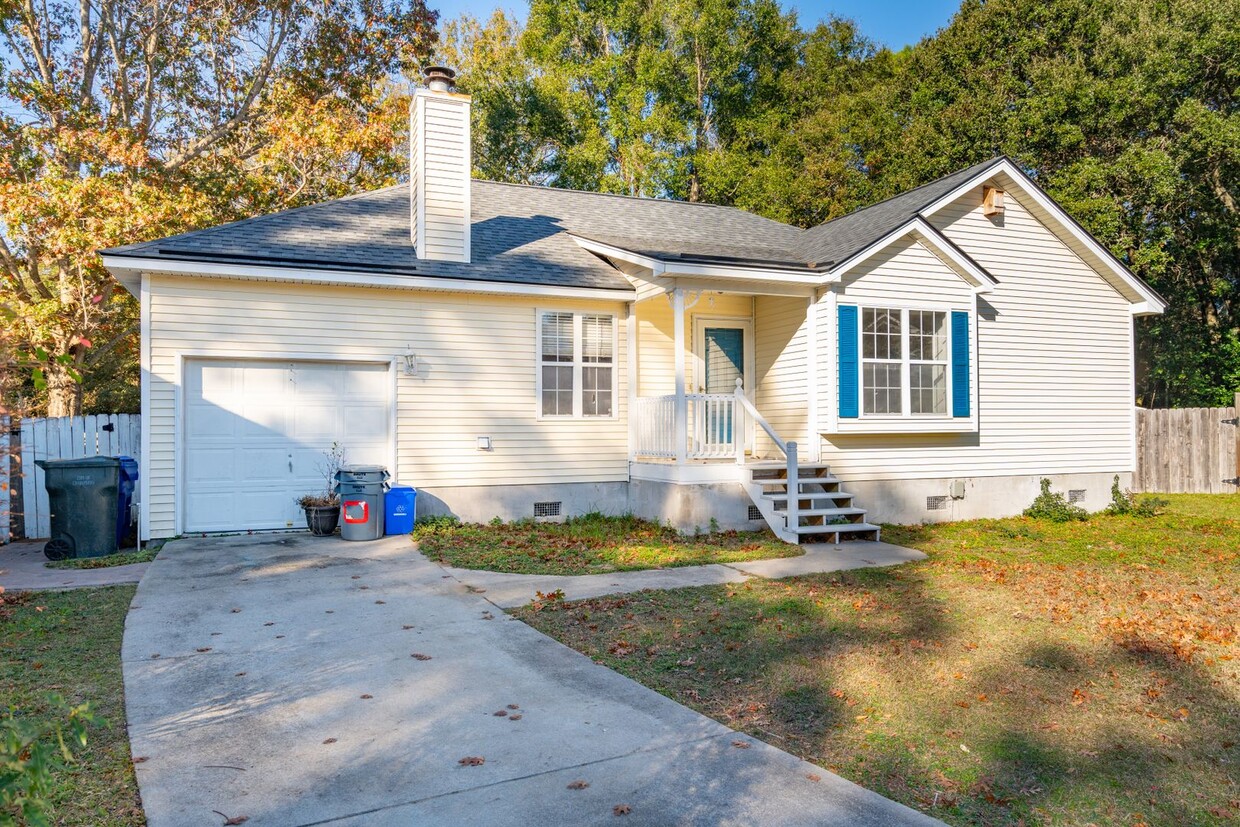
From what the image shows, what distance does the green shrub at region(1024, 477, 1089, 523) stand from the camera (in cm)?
1299

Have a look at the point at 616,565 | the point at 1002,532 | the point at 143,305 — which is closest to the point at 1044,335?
the point at 1002,532

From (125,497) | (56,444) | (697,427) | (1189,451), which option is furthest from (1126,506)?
(56,444)

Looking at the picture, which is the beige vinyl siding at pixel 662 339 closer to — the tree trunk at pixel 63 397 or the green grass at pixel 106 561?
the green grass at pixel 106 561

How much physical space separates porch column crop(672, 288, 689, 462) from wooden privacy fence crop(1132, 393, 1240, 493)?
494 inches

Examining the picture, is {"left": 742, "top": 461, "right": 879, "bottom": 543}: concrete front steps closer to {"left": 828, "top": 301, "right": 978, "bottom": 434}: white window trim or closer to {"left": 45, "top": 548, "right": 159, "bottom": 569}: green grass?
{"left": 828, "top": 301, "right": 978, "bottom": 434}: white window trim

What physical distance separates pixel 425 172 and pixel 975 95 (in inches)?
702

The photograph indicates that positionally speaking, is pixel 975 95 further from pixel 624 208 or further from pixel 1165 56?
pixel 624 208

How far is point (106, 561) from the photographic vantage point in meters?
9.07

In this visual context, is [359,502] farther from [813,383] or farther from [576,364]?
[813,383]

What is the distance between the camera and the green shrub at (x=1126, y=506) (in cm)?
1362

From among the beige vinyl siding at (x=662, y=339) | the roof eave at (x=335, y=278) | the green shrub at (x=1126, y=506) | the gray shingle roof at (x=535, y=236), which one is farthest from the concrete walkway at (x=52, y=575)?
the green shrub at (x=1126, y=506)

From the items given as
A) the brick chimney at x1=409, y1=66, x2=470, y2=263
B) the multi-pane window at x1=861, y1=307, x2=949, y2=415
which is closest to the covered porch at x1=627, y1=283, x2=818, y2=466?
→ the multi-pane window at x1=861, y1=307, x2=949, y2=415

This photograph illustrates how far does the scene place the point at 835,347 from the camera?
38.1 ft

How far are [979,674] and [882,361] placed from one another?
726 cm
